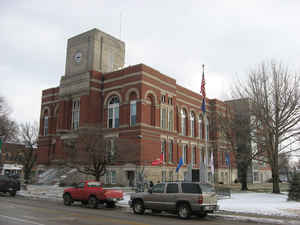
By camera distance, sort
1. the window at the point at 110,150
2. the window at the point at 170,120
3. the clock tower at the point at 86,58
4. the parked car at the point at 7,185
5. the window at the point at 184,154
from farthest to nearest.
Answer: the window at the point at 184,154
the clock tower at the point at 86,58
the window at the point at 170,120
the window at the point at 110,150
the parked car at the point at 7,185

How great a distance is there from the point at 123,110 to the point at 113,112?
2.41 meters

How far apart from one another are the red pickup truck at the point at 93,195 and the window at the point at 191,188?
5.23 metres

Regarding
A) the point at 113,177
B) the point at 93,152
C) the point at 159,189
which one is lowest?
the point at 113,177

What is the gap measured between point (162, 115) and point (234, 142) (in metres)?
11.8

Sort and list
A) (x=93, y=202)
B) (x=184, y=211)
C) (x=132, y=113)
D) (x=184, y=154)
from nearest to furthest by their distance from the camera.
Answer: (x=184, y=211), (x=93, y=202), (x=132, y=113), (x=184, y=154)

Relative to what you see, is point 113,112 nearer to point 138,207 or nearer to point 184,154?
point 184,154

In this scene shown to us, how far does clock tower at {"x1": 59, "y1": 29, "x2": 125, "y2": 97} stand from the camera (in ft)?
149

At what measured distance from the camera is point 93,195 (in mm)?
19062

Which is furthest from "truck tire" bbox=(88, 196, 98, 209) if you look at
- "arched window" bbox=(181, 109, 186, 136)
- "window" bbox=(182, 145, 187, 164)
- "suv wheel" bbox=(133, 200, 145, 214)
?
"arched window" bbox=(181, 109, 186, 136)

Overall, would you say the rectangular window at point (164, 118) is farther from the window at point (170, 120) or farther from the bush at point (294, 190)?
the bush at point (294, 190)

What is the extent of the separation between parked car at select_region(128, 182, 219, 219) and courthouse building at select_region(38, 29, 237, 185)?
1819 centimetres

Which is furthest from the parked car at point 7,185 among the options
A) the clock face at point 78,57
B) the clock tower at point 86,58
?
the clock face at point 78,57

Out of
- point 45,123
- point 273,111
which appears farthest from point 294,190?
point 45,123

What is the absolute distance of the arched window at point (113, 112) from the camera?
138 feet
